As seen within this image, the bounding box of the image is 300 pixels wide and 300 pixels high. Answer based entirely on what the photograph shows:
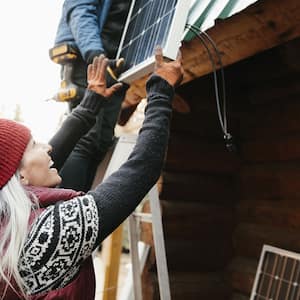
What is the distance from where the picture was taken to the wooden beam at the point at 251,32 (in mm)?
1422

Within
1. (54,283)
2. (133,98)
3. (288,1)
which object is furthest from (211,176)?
(54,283)

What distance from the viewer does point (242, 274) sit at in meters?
2.75

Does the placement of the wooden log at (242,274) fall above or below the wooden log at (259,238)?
below

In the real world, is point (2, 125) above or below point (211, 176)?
above

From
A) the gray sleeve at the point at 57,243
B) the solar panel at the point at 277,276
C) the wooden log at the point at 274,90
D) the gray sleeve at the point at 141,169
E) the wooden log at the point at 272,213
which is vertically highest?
the wooden log at the point at 274,90

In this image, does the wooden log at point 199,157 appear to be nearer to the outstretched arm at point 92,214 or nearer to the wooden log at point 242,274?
the wooden log at point 242,274

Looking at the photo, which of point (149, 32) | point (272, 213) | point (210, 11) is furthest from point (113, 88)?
point (272, 213)

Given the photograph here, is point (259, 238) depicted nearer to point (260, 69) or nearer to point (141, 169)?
point (260, 69)

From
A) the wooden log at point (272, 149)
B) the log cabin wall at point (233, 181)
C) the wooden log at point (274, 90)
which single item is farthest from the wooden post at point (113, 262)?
the wooden log at point (274, 90)

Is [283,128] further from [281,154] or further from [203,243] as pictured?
[203,243]

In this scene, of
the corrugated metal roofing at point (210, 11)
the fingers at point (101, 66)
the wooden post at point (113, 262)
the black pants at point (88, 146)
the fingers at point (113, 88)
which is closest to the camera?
the corrugated metal roofing at point (210, 11)

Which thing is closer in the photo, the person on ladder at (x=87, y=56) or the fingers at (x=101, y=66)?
the fingers at (x=101, y=66)

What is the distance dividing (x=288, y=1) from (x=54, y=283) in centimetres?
116

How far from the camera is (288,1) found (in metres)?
1.37
